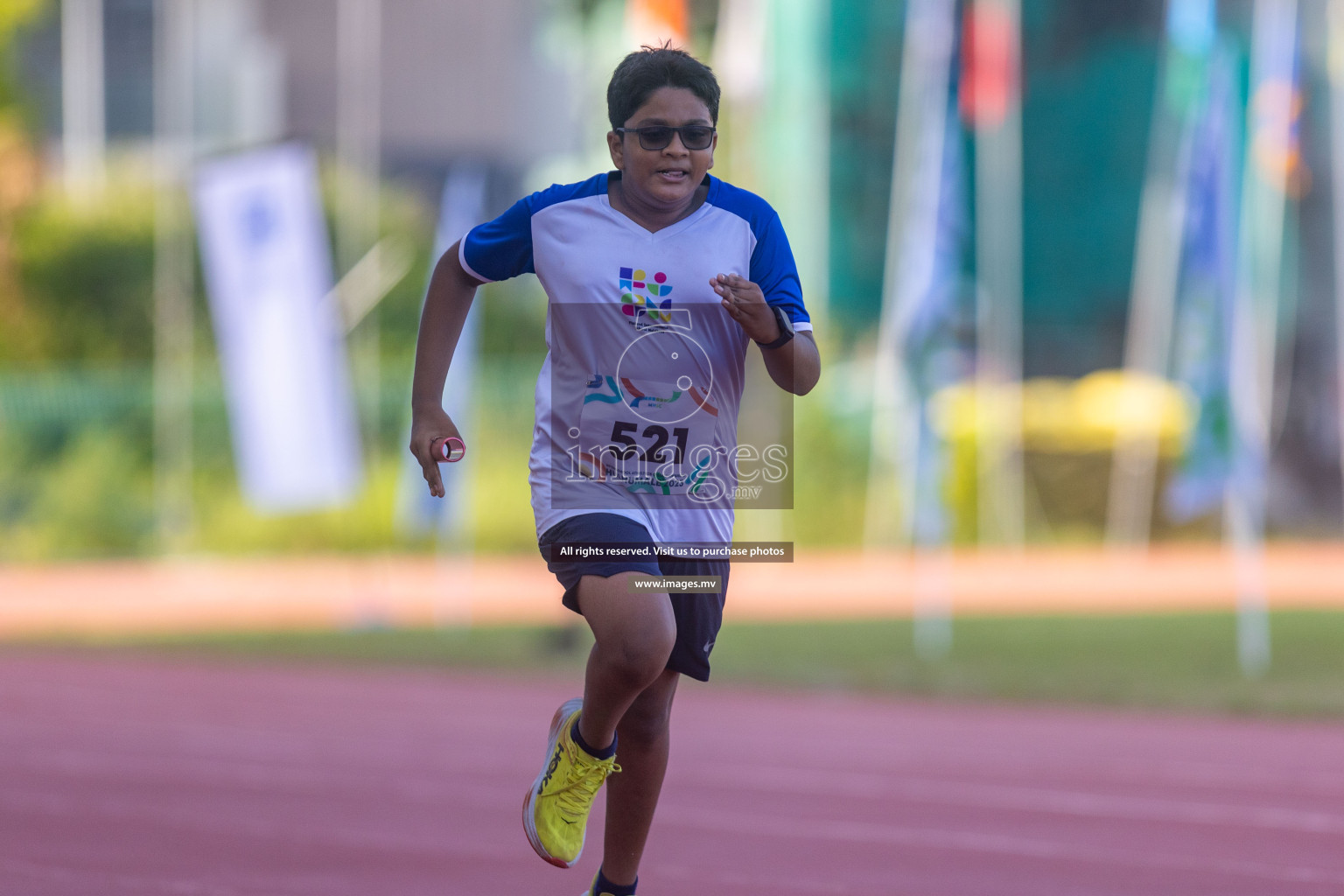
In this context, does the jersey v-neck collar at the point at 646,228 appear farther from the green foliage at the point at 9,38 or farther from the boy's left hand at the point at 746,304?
the green foliage at the point at 9,38

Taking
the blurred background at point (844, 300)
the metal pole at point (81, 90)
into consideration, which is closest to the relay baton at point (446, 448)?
the blurred background at point (844, 300)

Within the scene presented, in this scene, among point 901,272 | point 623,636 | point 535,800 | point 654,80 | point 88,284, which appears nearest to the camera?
point 623,636

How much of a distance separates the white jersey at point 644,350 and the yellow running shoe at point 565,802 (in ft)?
1.88

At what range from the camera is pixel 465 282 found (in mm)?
4496

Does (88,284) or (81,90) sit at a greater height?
(81,90)

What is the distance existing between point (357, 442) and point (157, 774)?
17.2 meters

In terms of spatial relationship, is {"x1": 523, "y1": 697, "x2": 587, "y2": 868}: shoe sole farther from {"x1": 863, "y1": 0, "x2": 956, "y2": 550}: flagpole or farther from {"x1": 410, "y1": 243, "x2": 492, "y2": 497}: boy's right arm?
{"x1": 863, "y1": 0, "x2": 956, "y2": 550}: flagpole

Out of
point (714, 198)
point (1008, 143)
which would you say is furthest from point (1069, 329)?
point (714, 198)

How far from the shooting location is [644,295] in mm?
4254

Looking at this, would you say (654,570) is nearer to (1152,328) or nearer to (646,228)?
(646,228)

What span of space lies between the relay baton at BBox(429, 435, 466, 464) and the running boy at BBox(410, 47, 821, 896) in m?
0.02

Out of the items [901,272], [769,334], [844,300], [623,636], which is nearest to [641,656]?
[623,636]

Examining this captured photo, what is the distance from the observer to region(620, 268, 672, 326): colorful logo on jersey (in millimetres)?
4250

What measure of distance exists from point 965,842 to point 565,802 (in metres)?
2.54
